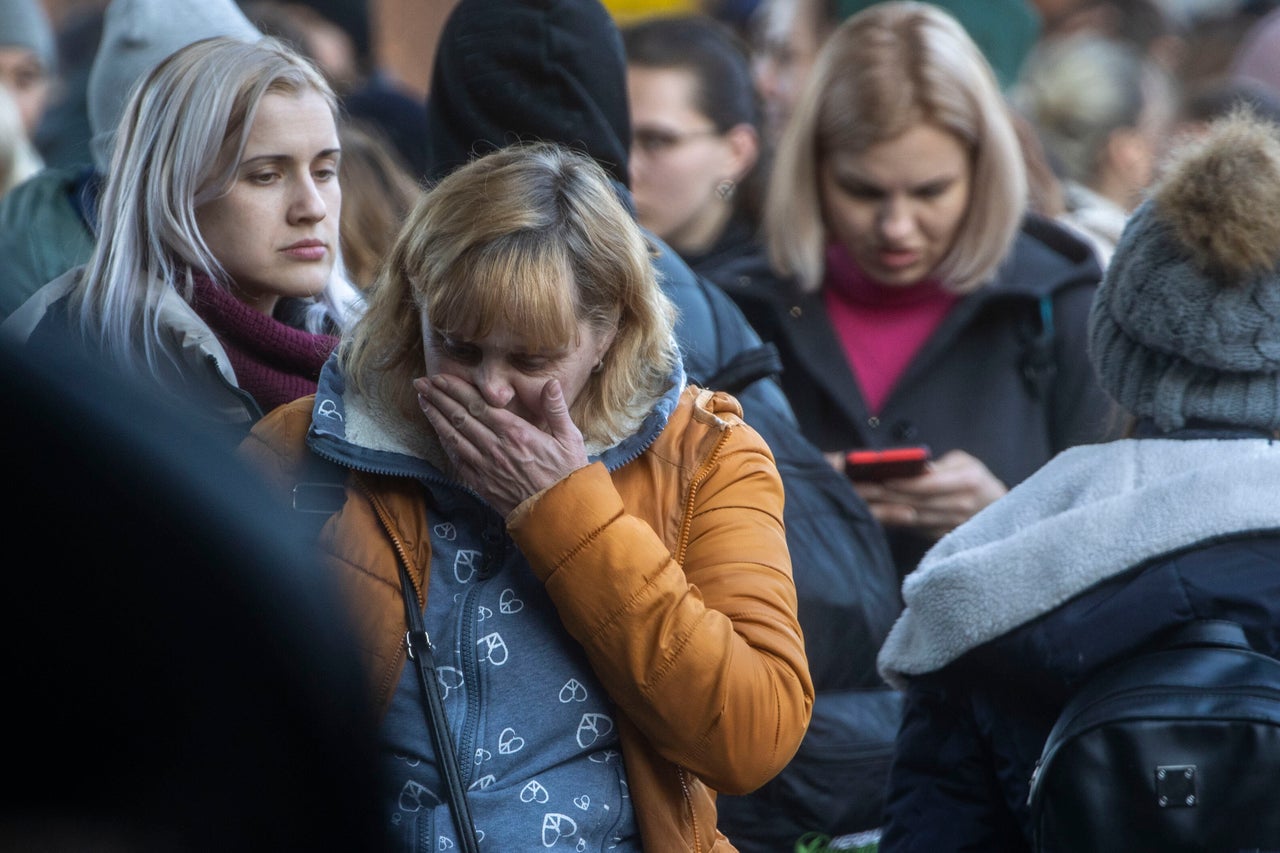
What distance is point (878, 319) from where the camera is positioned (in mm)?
4125

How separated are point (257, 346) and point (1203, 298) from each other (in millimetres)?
1427

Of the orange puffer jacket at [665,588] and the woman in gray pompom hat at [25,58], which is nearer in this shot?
the orange puffer jacket at [665,588]

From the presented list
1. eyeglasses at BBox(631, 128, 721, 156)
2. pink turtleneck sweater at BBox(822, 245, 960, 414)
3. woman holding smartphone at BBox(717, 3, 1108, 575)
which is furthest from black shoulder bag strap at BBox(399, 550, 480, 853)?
eyeglasses at BBox(631, 128, 721, 156)

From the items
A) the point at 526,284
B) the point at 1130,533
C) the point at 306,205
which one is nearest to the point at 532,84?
the point at 306,205

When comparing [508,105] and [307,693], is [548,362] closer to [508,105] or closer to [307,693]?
[508,105]

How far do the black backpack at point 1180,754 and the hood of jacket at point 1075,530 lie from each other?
0.15 m

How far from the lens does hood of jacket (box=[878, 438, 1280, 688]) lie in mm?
2318

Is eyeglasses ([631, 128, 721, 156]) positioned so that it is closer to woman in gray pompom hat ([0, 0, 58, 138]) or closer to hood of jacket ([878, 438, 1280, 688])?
hood of jacket ([878, 438, 1280, 688])

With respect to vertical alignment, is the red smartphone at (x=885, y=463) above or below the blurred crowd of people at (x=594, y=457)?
below

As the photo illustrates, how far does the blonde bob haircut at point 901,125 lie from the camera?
4059 millimetres

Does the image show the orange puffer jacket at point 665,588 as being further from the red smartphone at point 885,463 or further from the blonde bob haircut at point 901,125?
the blonde bob haircut at point 901,125

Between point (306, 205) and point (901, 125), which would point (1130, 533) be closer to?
point (306, 205)

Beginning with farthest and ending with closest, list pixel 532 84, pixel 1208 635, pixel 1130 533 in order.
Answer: pixel 532 84, pixel 1130 533, pixel 1208 635

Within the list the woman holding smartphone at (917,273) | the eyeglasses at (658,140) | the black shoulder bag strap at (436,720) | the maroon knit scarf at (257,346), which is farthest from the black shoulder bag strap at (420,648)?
the eyeglasses at (658,140)
